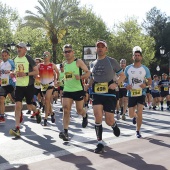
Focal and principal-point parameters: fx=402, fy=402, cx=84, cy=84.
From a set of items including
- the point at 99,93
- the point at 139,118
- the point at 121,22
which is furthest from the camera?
the point at 121,22

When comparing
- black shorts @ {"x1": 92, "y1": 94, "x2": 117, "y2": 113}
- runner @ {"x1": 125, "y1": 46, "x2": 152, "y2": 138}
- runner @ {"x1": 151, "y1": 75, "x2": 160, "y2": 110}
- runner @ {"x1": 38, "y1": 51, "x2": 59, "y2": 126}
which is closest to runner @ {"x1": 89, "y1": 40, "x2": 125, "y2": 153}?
black shorts @ {"x1": 92, "y1": 94, "x2": 117, "y2": 113}

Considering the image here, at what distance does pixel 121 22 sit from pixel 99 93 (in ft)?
192

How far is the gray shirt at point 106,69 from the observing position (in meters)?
6.86

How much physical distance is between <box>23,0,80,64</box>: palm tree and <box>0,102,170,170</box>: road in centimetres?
2934

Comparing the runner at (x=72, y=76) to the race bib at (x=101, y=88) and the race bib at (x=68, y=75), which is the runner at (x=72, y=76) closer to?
the race bib at (x=68, y=75)

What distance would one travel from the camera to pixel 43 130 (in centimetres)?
952

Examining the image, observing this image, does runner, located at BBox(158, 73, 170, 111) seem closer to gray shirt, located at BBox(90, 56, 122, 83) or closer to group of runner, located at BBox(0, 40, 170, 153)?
group of runner, located at BBox(0, 40, 170, 153)

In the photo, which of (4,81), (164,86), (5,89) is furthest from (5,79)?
(164,86)

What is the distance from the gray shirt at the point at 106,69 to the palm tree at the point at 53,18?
31.4 metres

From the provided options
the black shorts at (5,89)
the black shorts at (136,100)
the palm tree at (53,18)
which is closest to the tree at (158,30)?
the palm tree at (53,18)

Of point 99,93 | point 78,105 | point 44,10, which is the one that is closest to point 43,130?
point 78,105

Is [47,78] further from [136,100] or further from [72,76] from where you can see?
[136,100]

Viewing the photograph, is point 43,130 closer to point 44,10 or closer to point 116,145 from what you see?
point 116,145

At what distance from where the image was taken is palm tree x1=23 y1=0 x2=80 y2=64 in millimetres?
38281
